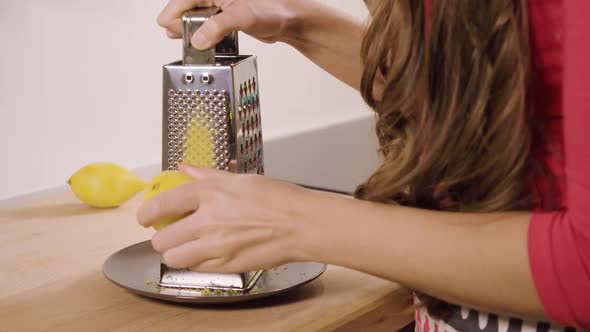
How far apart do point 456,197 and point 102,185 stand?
671mm

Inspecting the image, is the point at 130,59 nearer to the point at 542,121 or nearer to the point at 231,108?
the point at 231,108

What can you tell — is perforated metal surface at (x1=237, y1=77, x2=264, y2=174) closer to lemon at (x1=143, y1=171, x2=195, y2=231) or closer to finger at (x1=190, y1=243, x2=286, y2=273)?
lemon at (x1=143, y1=171, x2=195, y2=231)

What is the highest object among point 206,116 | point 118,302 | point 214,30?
point 214,30

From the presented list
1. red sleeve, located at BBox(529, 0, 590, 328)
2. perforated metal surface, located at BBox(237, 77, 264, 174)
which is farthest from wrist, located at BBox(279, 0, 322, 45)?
red sleeve, located at BBox(529, 0, 590, 328)

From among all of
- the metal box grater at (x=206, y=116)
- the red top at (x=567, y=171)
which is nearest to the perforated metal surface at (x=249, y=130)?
the metal box grater at (x=206, y=116)

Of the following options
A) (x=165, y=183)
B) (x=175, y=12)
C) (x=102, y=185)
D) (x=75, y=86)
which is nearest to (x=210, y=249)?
(x=165, y=183)

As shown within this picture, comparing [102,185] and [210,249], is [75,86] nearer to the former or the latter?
[102,185]

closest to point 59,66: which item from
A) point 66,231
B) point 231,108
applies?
point 66,231

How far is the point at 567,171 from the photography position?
0.66m

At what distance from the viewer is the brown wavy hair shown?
0.74 metres

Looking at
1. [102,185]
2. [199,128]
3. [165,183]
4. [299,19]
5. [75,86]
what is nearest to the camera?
[165,183]

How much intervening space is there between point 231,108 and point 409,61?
0.27 meters

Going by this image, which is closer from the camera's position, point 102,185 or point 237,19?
point 237,19

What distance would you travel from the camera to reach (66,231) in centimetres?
122
